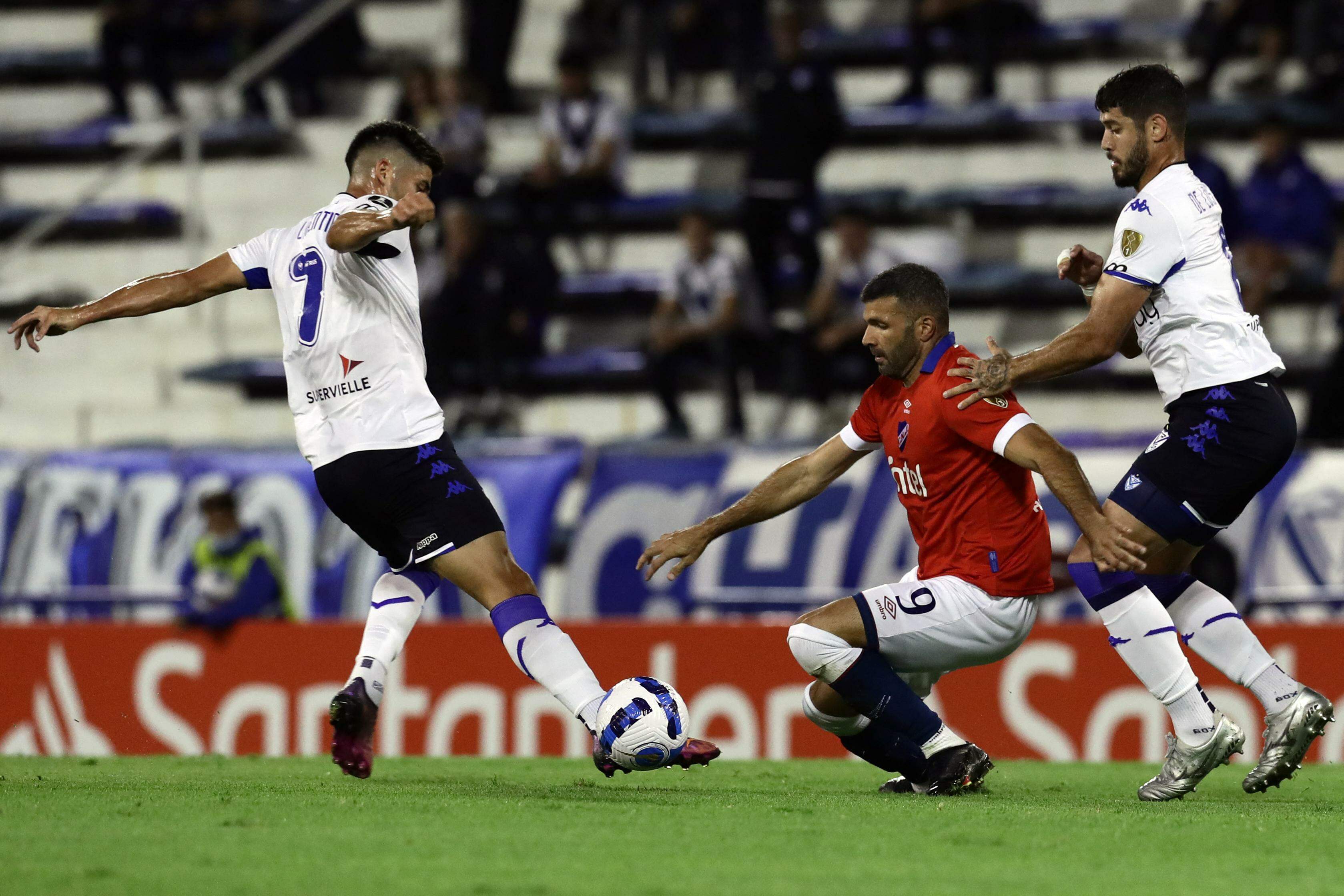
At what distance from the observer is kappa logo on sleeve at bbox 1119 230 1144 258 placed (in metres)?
6.15

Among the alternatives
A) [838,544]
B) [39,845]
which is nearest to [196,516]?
[838,544]

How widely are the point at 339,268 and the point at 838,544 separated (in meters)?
5.72

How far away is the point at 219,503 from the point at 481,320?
9.72 feet

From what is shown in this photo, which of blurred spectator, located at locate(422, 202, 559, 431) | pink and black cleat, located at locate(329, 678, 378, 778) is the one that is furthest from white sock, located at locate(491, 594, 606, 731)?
blurred spectator, located at locate(422, 202, 559, 431)

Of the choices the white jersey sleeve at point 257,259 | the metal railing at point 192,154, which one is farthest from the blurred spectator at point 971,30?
the white jersey sleeve at point 257,259

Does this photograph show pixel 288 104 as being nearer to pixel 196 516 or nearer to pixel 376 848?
pixel 196 516

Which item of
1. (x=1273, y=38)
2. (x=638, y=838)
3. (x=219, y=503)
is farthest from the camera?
(x=1273, y=38)

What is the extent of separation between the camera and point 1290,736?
20.0 feet

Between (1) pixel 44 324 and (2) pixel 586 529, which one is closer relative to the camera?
(1) pixel 44 324

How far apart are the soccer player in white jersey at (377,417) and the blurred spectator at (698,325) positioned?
22.2 ft

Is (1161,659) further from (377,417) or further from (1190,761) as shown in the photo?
(377,417)

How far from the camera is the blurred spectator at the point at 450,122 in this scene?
14859 mm

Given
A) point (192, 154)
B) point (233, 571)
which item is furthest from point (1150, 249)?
point (192, 154)

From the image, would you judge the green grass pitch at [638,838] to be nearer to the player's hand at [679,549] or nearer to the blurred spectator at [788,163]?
the player's hand at [679,549]
